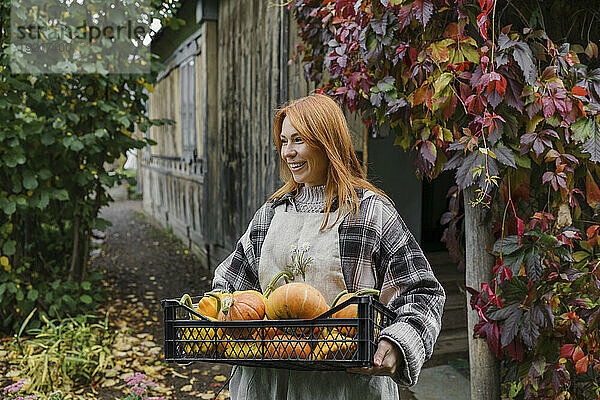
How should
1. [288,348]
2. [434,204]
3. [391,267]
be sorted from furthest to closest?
[434,204], [391,267], [288,348]

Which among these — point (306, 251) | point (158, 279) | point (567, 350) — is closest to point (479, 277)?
point (567, 350)

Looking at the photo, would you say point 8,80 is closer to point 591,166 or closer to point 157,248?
point 591,166

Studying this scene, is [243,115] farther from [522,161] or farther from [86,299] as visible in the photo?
[522,161]

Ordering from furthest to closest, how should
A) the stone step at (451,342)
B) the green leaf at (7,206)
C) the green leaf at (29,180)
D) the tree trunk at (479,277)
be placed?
the green leaf at (29,180)
the green leaf at (7,206)
the stone step at (451,342)
the tree trunk at (479,277)

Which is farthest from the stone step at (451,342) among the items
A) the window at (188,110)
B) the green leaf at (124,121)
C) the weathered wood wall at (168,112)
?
the weathered wood wall at (168,112)

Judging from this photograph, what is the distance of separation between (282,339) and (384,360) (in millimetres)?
250

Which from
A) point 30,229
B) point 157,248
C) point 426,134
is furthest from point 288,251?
point 157,248

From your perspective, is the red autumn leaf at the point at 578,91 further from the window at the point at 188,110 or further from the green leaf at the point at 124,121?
the window at the point at 188,110

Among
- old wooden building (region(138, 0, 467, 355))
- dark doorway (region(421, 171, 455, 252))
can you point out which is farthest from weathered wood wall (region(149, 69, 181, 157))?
dark doorway (region(421, 171, 455, 252))

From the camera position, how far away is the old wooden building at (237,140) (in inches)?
197

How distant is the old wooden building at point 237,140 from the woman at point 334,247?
5.07 feet

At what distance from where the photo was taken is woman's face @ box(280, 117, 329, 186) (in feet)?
5.75

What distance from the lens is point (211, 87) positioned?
7574 millimetres

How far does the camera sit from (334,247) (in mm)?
1719
